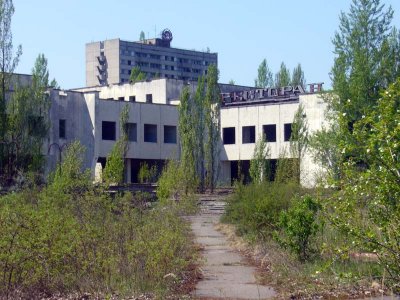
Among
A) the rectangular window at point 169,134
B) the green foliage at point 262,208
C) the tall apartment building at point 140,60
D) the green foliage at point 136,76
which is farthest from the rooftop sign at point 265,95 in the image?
the tall apartment building at point 140,60

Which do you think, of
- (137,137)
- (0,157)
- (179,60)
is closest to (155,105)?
(137,137)

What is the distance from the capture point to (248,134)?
208 ft

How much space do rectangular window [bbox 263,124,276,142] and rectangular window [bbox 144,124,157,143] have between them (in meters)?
8.97

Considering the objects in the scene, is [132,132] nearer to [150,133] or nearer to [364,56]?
[150,133]

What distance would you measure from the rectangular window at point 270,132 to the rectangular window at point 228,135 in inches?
118

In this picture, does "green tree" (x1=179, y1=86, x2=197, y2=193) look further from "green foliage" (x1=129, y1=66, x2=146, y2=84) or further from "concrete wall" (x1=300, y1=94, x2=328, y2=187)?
"green foliage" (x1=129, y1=66, x2=146, y2=84)

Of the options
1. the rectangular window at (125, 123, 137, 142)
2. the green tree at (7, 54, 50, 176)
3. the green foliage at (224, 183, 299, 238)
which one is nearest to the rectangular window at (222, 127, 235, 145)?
the rectangular window at (125, 123, 137, 142)

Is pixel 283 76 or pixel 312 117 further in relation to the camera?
pixel 283 76

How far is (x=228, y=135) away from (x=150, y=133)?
6226 mm

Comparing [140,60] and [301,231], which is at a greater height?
[140,60]

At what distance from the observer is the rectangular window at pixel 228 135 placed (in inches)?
2534

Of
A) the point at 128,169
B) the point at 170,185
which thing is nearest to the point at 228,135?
the point at 128,169

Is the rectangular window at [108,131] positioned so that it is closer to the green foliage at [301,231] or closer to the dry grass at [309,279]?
the dry grass at [309,279]

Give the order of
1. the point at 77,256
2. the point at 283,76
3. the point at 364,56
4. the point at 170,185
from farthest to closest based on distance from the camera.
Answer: the point at 283,76
the point at 364,56
the point at 170,185
the point at 77,256
